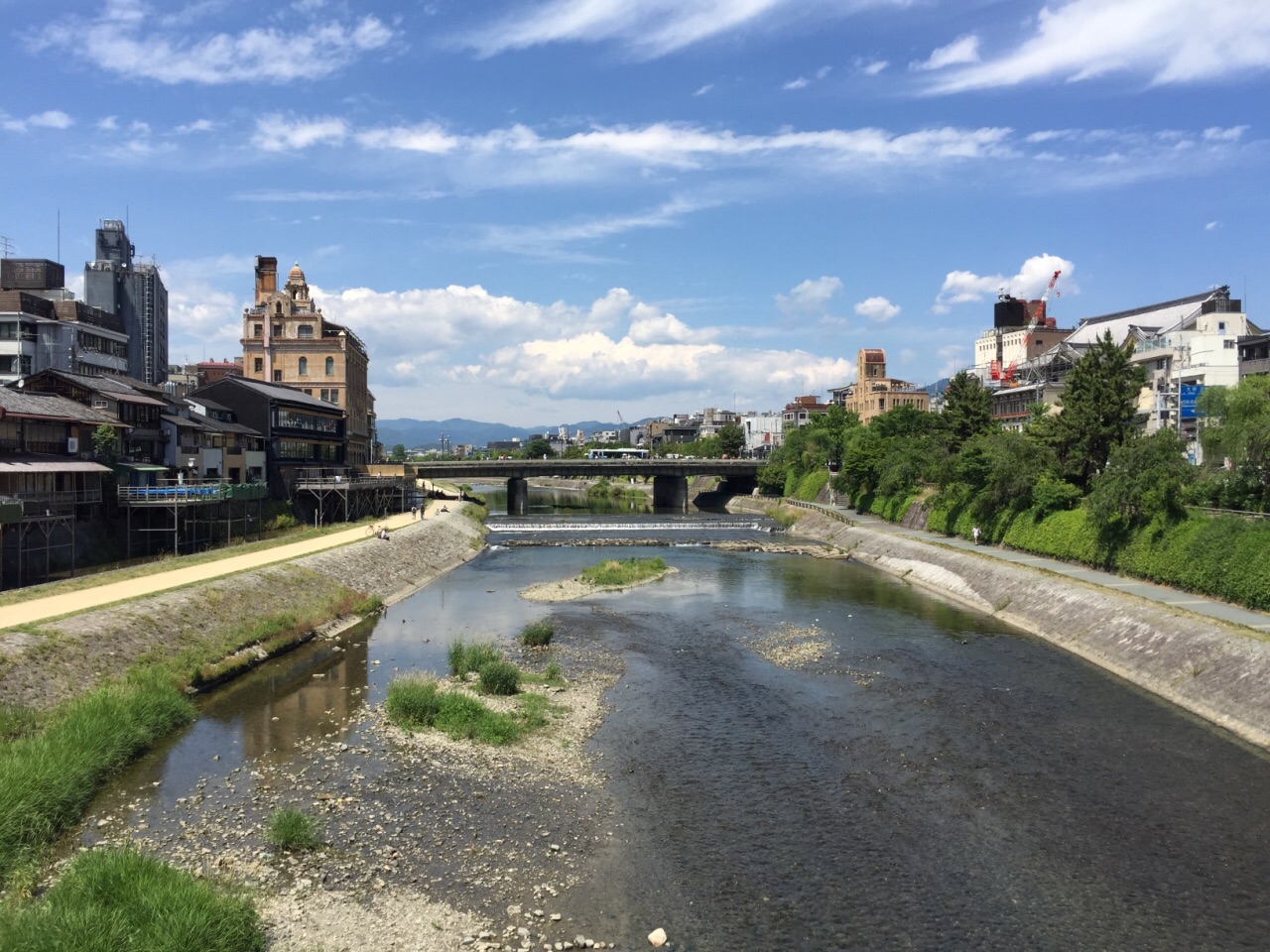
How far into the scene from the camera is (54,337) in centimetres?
7200

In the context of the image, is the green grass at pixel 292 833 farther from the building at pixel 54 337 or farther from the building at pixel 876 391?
the building at pixel 876 391

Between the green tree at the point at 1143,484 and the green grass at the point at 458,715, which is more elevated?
the green tree at the point at 1143,484

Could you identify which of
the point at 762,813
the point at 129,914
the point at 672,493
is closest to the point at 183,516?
the point at 129,914

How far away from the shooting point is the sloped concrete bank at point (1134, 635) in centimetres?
2691

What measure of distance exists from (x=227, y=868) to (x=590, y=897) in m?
7.27

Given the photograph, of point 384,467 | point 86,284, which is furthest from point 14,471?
point 86,284

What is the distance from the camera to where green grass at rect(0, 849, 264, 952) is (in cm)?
1322

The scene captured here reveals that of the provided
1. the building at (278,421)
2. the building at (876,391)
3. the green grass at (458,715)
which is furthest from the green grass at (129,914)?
the building at (876,391)

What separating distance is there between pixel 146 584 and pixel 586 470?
80584mm

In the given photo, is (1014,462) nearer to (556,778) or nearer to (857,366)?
(556,778)

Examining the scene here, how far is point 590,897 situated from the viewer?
16531 mm

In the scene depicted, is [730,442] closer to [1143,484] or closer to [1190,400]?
[1190,400]

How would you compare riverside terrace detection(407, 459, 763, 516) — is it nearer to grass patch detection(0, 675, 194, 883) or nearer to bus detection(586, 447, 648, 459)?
bus detection(586, 447, 648, 459)

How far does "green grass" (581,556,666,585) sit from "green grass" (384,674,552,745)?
28.3 m
